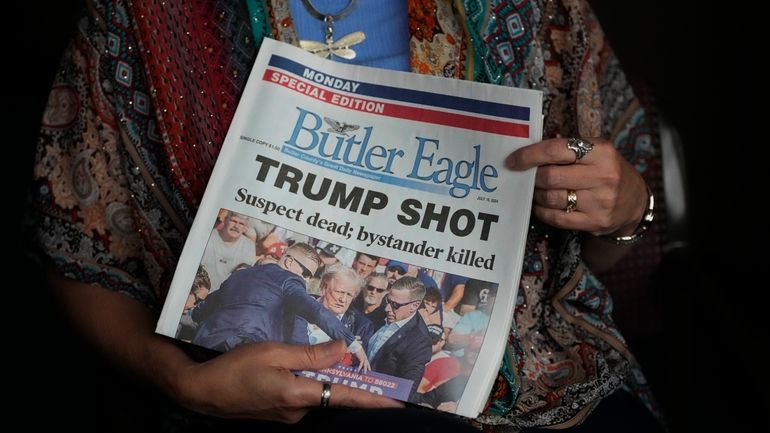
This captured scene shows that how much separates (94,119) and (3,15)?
0.77 metres

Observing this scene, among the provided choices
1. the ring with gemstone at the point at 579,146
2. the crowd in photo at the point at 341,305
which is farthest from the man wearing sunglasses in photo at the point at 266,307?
the ring with gemstone at the point at 579,146

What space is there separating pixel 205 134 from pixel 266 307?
0.64ft

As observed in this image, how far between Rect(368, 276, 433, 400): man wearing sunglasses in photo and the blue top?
25 centimetres

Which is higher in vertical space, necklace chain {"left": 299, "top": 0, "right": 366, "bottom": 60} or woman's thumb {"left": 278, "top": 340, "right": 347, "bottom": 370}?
necklace chain {"left": 299, "top": 0, "right": 366, "bottom": 60}

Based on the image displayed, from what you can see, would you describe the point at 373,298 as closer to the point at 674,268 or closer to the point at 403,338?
the point at 403,338

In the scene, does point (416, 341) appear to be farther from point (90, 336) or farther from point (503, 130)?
point (90, 336)

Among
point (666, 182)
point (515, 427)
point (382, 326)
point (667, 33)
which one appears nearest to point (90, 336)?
point (382, 326)

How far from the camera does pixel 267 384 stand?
669 mm

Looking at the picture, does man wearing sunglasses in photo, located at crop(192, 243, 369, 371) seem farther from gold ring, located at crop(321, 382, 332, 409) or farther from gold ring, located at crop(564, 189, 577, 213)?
gold ring, located at crop(564, 189, 577, 213)

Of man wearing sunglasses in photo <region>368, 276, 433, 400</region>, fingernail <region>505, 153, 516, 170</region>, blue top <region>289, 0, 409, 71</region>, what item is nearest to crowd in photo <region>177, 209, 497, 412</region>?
man wearing sunglasses in photo <region>368, 276, 433, 400</region>

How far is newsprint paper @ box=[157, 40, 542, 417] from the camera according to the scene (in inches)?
26.0

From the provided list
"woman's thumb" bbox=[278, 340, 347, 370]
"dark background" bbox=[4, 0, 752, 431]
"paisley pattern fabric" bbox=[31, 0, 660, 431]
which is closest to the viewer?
"woman's thumb" bbox=[278, 340, 347, 370]

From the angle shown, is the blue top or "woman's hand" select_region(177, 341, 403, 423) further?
the blue top

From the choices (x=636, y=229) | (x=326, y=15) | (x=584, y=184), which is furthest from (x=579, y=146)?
(x=326, y=15)
